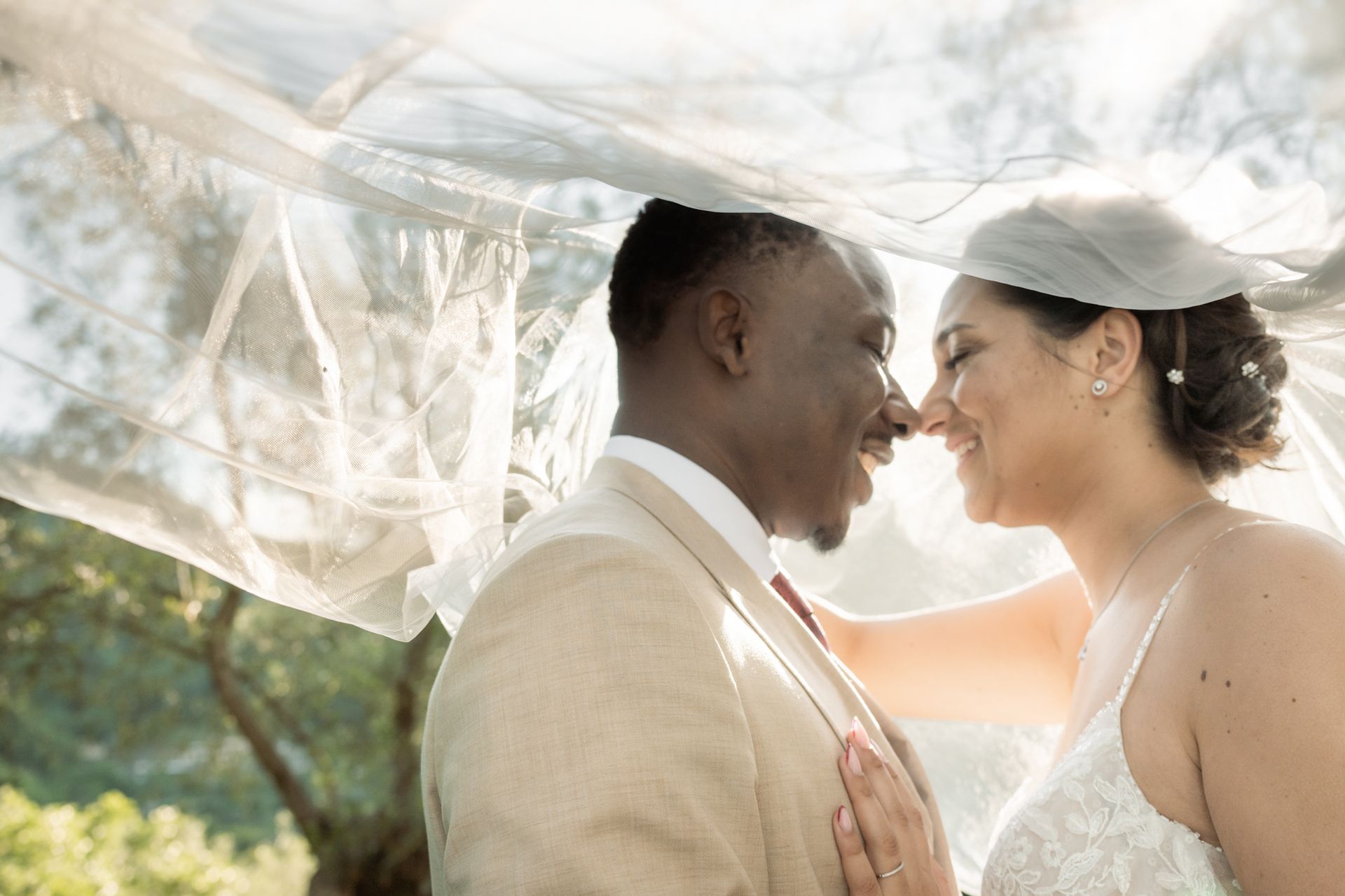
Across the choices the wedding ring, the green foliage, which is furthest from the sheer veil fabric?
the green foliage

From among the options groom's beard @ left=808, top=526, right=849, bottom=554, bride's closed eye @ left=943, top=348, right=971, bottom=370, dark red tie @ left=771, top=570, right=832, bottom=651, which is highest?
bride's closed eye @ left=943, top=348, right=971, bottom=370

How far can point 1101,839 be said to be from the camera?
230cm

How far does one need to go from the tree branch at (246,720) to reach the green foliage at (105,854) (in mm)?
1356

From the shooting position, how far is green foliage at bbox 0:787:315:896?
8.84 meters

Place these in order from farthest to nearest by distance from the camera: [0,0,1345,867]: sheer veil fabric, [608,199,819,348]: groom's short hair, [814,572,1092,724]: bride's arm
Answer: [814,572,1092,724]: bride's arm, [608,199,819,348]: groom's short hair, [0,0,1345,867]: sheer veil fabric

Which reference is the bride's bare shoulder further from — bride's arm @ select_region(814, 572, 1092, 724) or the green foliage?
the green foliage

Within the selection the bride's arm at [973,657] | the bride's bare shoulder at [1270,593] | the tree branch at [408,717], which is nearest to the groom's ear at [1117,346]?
the bride's bare shoulder at [1270,593]

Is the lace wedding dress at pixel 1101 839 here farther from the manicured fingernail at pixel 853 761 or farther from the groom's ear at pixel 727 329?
the groom's ear at pixel 727 329

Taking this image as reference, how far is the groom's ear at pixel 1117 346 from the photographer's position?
2.72 meters

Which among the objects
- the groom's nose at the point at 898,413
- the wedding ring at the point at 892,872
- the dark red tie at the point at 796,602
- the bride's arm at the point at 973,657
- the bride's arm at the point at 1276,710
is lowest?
the bride's arm at the point at 973,657

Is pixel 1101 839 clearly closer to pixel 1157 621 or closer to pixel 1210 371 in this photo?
pixel 1157 621

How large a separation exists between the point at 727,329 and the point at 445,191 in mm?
755

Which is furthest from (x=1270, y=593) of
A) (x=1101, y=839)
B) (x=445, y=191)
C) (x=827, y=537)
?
(x=445, y=191)

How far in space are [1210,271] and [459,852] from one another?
142 centimetres
